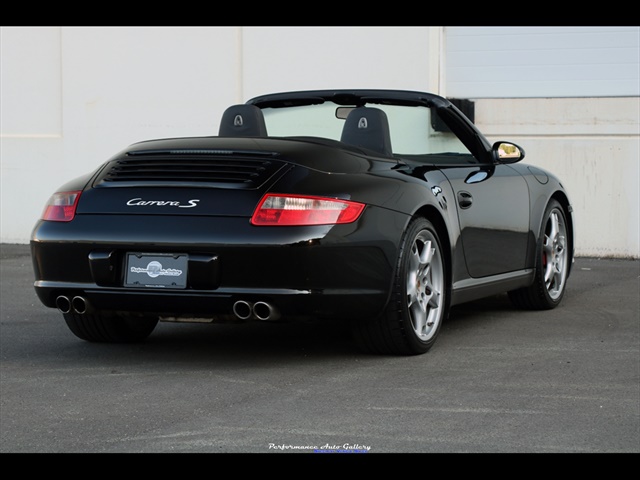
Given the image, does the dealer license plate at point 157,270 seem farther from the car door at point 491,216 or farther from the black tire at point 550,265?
the black tire at point 550,265

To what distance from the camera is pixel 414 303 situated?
6559 millimetres

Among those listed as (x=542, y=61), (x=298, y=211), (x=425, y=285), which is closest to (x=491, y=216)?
(x=425, y=285)

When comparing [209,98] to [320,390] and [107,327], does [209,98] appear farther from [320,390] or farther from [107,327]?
[320,390]

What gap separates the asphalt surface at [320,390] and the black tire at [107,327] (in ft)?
0.23

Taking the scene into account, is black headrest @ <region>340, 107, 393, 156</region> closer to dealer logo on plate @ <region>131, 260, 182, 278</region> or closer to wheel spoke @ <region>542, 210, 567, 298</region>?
dealer logo on plate @ <region>131, 260, 182, 278</region>

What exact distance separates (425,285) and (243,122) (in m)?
1.52

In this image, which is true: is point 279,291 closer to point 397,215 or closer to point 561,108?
point 397,215

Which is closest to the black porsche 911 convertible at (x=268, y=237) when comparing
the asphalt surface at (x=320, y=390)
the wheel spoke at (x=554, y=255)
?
the asphalt surface at (x=320, y=390)

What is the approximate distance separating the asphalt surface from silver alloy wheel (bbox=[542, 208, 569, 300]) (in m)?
0.38

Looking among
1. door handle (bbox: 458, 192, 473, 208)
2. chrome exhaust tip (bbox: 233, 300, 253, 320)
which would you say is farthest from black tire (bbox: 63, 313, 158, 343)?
door handle (bbox: 458, 192, 473, 208)

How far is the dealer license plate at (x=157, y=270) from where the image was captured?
606 cm

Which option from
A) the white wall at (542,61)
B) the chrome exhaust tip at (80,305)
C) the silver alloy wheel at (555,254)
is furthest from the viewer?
the white wall at (542,61)

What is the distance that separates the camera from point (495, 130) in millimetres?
13102
